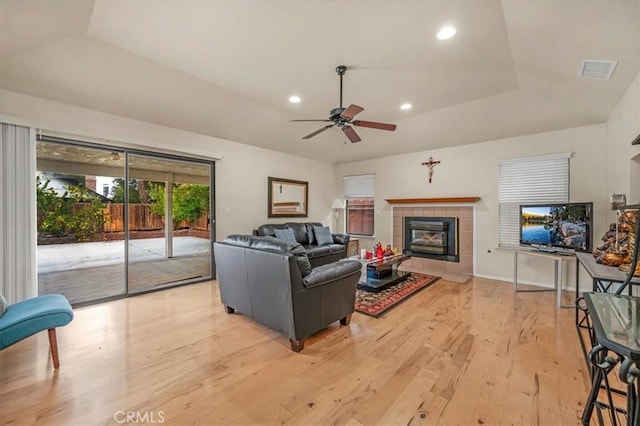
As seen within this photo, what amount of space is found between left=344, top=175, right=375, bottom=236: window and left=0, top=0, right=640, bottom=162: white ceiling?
8.17ft

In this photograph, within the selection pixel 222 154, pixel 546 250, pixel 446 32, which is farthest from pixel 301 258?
pixel 546 250

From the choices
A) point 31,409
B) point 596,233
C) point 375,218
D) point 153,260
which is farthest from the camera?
point 375,218

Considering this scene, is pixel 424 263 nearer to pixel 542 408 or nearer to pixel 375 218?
pixel 375 218

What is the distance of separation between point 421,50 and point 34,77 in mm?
4261

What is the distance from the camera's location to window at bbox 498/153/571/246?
14.2 feet

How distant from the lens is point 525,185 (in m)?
4.64

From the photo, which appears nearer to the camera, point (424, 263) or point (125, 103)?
point (125, 103)

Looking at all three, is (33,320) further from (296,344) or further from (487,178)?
(487,178)

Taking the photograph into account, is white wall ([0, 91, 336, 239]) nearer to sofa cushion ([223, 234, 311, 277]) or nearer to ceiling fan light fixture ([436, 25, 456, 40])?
sofa cushion ([223, 234, 311, 277])

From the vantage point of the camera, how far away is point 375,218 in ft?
21.7

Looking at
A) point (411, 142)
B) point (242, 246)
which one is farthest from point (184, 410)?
point (411, 142)

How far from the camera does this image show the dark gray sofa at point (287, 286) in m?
2.40

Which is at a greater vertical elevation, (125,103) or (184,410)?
(125,103)

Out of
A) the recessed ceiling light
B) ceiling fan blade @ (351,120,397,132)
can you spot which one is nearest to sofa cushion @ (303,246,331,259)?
ceiling fan blade @ (351,120,397,132)
